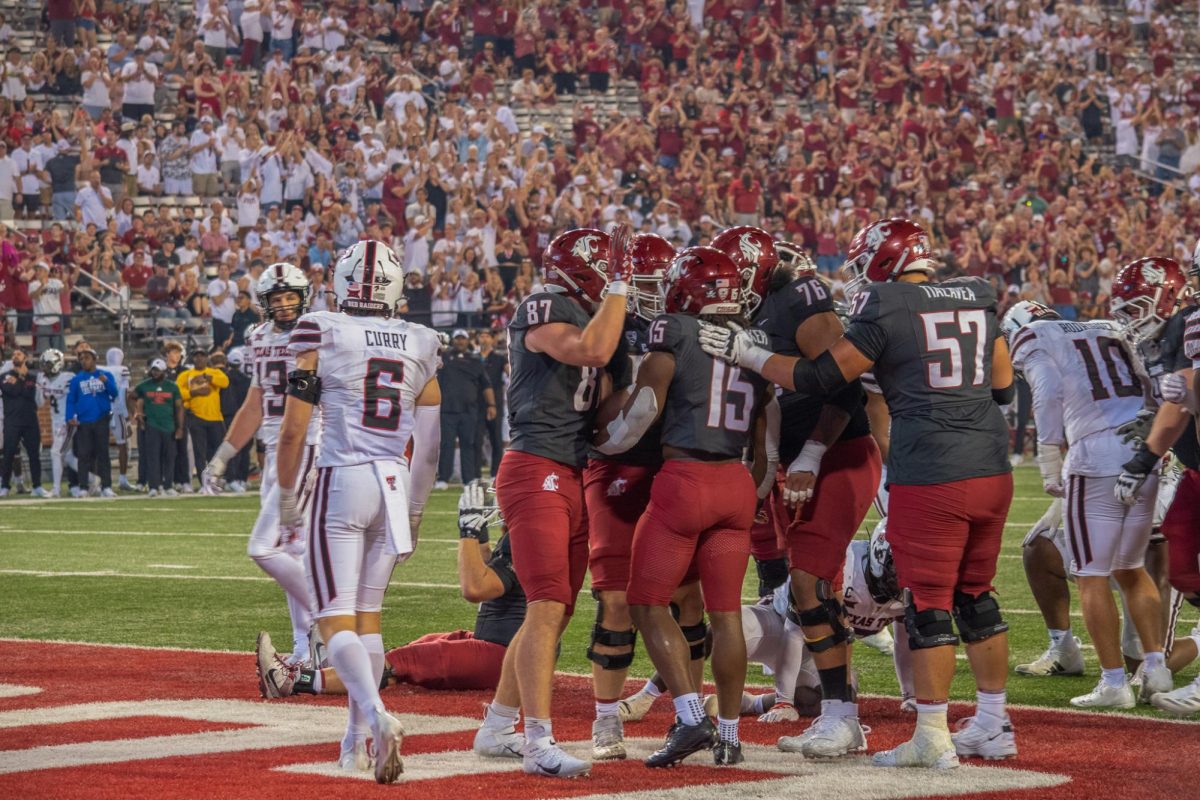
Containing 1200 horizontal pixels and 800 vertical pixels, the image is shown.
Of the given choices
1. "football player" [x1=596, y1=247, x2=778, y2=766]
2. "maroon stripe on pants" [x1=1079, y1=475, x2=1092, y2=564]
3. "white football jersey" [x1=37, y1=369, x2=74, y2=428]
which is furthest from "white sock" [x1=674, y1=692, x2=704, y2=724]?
"white football jersey" [x1=37, y1=369, x2=74, y2=428]

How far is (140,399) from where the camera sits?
2097cm

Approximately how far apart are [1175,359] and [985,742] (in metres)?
2.26

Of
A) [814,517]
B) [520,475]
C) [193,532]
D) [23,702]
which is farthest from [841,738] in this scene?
[193,532]

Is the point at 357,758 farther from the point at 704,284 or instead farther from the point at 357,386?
the point at 704,284

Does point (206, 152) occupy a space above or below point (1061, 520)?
above

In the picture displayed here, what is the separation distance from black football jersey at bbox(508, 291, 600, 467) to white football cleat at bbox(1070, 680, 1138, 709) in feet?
8.66

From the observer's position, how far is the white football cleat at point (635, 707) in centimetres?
744

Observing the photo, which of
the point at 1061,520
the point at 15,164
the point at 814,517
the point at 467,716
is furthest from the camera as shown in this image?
the point at 15,164

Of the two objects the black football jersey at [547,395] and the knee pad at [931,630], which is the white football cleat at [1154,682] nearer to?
the knee pad at [931,630]

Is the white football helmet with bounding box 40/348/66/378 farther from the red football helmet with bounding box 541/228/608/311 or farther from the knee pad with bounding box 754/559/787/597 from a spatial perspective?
the red football helmet with bounding box 541/228/608/311

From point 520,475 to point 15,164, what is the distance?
18.3m

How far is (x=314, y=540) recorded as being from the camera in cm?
632

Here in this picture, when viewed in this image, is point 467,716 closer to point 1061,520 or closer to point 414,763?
point 414,763

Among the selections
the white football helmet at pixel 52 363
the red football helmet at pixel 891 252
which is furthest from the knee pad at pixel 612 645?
the white football helmet at pixel 52 363
